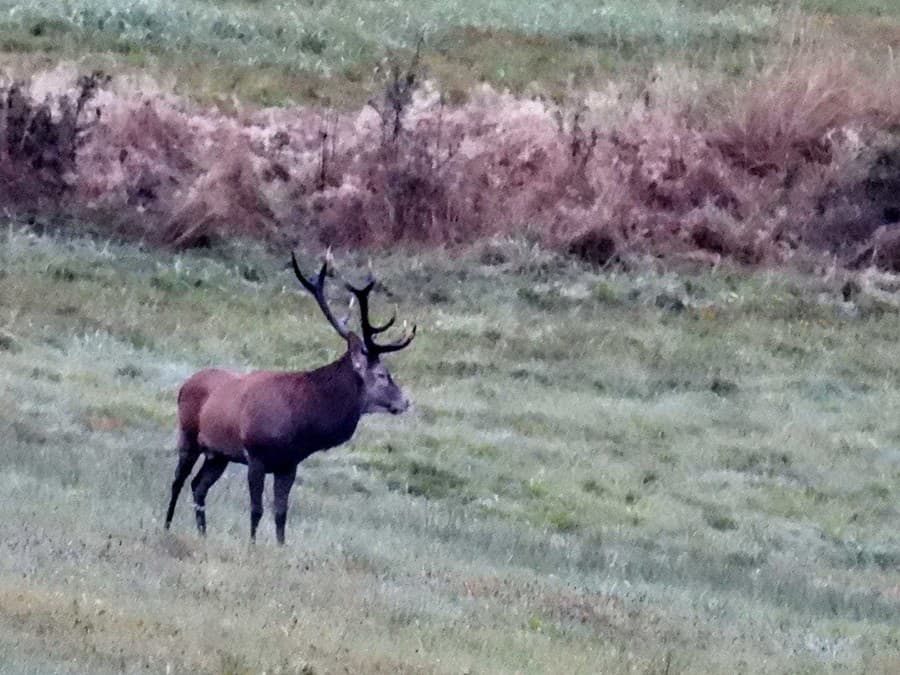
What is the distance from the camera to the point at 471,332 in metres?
24.0

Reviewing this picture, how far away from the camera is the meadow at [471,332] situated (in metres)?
10.8

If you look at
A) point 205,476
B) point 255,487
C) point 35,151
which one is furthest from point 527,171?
point 255,487

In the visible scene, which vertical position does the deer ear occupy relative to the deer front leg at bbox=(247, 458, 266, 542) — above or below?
above

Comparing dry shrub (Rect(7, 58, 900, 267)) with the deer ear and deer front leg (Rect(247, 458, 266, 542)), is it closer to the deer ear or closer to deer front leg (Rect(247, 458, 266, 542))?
the deer ear

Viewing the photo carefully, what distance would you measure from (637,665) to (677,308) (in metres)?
15.7

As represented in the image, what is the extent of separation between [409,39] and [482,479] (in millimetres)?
22056

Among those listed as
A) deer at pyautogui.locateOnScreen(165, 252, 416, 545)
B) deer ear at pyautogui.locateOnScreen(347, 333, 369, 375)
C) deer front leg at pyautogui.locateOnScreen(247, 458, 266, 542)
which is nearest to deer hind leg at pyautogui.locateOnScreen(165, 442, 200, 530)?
deer at pyautogui.locateOnScreen(165, 252, 416, 545)

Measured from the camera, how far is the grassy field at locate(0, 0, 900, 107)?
3466cm

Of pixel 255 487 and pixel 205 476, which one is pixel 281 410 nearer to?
pixel 255 487

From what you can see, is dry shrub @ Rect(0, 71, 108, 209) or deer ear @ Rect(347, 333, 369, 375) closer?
deer ear @ Rect(347, 333, 369, 375)

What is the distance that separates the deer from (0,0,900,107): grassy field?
20347 millimetres

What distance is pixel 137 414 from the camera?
18.7 m

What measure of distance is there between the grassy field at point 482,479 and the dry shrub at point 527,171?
0.94m

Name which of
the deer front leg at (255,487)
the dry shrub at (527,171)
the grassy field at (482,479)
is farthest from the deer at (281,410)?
the dry shrub at (527,171)
